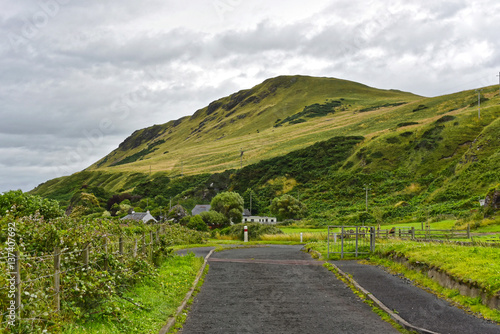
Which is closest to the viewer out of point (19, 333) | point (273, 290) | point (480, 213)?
point (19, 333)

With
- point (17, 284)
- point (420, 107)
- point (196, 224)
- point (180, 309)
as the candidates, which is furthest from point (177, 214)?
point (420, 107)

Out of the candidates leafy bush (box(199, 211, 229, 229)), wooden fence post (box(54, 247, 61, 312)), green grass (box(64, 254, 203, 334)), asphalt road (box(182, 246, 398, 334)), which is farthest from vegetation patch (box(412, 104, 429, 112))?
wooden fence post (box(54, 247, 61, 312))

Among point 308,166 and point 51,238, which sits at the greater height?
point 308,166

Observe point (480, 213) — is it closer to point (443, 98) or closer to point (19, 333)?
point (19, 333)

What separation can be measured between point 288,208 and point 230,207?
37.1 feet

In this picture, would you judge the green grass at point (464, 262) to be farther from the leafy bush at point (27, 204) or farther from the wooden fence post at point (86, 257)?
the leafy bush at point (27, 204)

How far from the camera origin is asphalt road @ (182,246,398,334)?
375 inches

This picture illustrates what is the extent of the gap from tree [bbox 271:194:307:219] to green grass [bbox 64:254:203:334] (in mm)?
68951

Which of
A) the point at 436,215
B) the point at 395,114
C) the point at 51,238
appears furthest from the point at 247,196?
the point at 51,238

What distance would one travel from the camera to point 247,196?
10388 centimetres

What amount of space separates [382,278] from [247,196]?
8853cm

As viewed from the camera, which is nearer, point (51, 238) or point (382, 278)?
point (51, 238)

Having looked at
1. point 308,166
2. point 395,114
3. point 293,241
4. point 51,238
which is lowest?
point 293,241

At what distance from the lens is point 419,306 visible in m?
11.1
